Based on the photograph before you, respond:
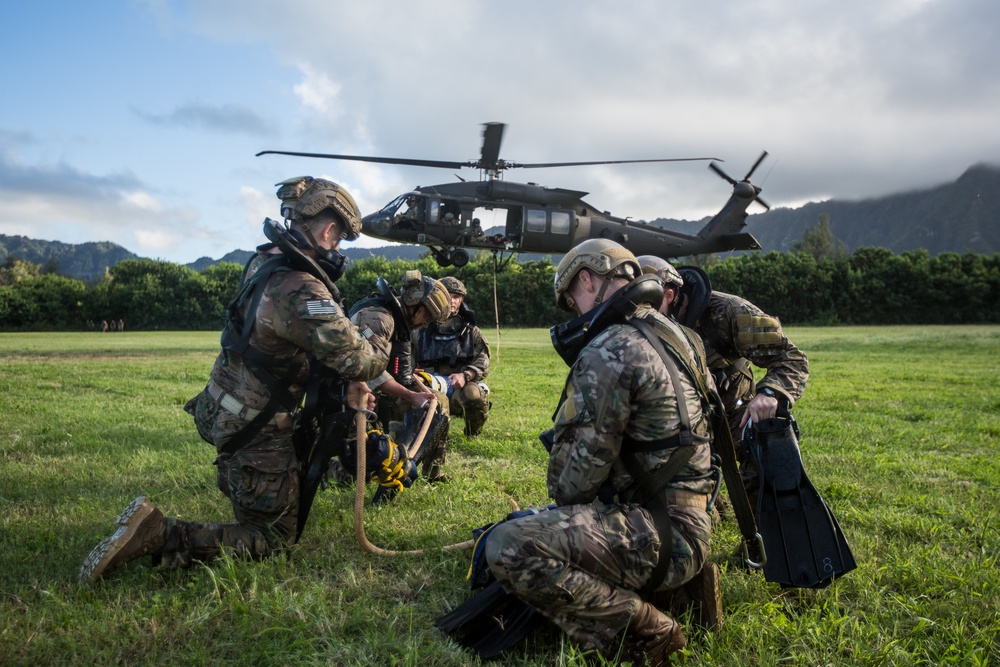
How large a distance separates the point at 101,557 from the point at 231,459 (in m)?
0.90

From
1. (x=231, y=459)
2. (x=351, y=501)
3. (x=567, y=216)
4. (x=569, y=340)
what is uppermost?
(x=567, y=216)

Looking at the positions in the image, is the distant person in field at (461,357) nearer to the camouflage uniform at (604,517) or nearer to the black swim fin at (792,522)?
the black swim fin at (792,522)

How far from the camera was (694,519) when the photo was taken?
3213mm

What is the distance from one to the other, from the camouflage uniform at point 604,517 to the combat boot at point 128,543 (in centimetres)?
223

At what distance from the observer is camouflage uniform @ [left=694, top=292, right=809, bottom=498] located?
4605 mm

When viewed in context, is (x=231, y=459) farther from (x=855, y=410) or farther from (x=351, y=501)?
(x=855, y=410)

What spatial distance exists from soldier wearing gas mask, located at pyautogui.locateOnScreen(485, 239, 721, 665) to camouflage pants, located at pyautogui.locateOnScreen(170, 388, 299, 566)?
1.91 meters

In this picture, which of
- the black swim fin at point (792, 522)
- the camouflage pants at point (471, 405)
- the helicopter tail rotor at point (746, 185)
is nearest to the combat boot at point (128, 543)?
the black swim fin at point (792, 522)

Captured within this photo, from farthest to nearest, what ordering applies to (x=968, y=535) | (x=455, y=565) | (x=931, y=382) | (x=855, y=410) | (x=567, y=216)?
(x=567, y=216) < (x=931, y=382) < (x=855, y=410) < (x=968, y=535) < (x=455, y=565)

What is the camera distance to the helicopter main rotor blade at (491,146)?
20062 mm

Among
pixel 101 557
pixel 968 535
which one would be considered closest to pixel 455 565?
pixel 101 557

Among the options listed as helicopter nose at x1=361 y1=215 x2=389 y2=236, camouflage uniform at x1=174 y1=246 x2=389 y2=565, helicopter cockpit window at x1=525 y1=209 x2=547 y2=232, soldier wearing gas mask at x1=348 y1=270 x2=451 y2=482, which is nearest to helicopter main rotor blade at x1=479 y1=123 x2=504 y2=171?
helicopter cockpit window at x1=525 y1=209 x2=547 y2=232

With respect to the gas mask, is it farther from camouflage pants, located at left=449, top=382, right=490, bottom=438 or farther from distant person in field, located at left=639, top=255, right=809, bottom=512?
camouflage pants, located at left=449, top=382, right=490, bottom=438

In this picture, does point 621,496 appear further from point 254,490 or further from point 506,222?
point 506,222
